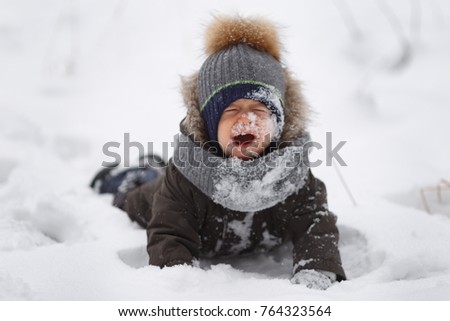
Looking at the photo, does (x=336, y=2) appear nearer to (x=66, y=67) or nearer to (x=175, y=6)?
(x=175, y=6)

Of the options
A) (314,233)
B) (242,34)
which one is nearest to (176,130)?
(242,34)

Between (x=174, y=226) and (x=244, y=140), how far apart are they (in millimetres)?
356

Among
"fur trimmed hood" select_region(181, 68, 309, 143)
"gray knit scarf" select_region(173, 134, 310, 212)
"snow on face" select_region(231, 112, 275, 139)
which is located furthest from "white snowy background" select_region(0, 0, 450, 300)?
"snow on face" select_region(231, 112, 275, 139)

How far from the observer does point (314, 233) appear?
1.45m

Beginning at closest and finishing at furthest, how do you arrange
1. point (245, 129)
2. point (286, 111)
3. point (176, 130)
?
point (245, 129)
point (286, 111)
point (176, 130)

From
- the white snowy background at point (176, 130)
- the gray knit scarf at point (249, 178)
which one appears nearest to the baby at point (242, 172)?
the gray knit scarf at point (249, 178)

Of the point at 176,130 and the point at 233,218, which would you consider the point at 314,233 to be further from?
the point at 176,130

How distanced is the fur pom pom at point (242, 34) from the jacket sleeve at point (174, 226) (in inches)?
19.7

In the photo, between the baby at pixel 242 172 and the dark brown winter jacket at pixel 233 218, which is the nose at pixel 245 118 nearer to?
the baby at pixel 242 172

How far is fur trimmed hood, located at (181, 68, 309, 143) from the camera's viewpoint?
153cm

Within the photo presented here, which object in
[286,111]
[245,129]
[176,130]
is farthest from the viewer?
[176,130]

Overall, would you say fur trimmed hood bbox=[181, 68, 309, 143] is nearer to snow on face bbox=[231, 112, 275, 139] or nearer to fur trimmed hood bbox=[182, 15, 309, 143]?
fur trimmed hood bbox=[182, 15, 309, 143]

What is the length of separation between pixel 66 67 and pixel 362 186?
111 inches

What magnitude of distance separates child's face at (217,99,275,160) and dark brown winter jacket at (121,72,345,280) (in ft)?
0.26
